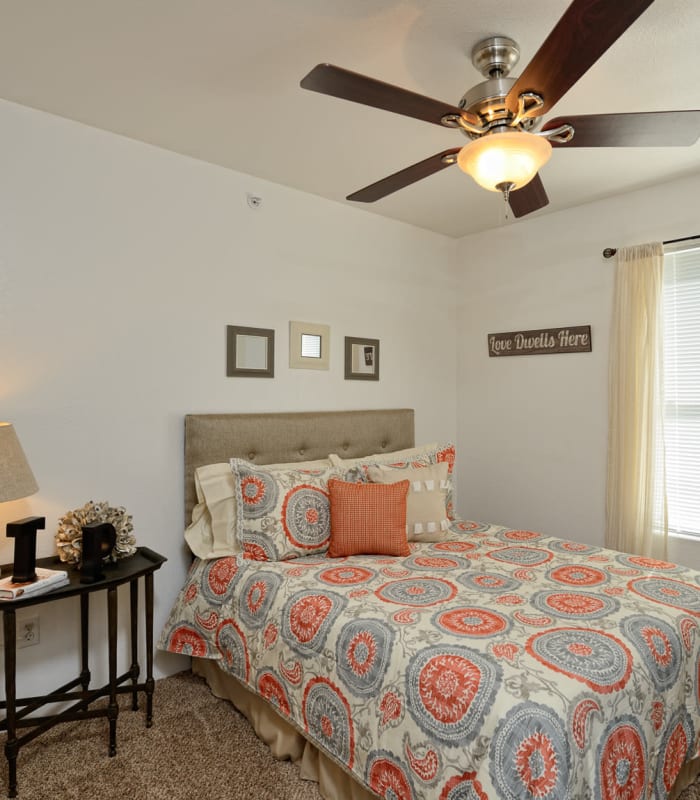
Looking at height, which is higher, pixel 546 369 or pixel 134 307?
pixel 134 307

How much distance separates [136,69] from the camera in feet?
6.31

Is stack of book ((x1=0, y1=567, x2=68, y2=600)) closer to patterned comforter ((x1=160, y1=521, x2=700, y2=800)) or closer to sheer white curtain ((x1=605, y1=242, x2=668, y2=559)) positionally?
patterned comforter ((x1=160, y1=521, x2=700, y2=800))

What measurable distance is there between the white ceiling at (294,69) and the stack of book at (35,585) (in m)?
1.80

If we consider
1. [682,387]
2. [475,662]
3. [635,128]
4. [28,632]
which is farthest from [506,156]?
[28,632]

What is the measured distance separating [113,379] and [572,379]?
2.60 metres

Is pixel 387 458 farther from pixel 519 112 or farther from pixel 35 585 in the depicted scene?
pixel 519 112

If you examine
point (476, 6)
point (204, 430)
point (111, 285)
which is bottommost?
point (204, 430)

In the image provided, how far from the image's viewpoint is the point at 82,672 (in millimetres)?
2271

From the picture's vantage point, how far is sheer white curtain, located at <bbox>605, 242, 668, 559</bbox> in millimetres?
2930

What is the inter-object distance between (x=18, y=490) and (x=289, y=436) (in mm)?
1346

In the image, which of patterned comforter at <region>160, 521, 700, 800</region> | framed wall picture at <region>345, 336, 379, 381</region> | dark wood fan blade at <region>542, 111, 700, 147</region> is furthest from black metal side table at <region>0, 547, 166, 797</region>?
dark wood fan blade at <region>542, 111, 700, 147</region>

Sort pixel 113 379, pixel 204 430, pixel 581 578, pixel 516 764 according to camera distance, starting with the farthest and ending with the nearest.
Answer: pixel 204 430, pixel 113 379, pixel 581 578, pixel 516 764

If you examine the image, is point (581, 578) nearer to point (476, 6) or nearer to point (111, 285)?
point (476, 6)

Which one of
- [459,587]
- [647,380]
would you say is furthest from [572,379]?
[459,587]
